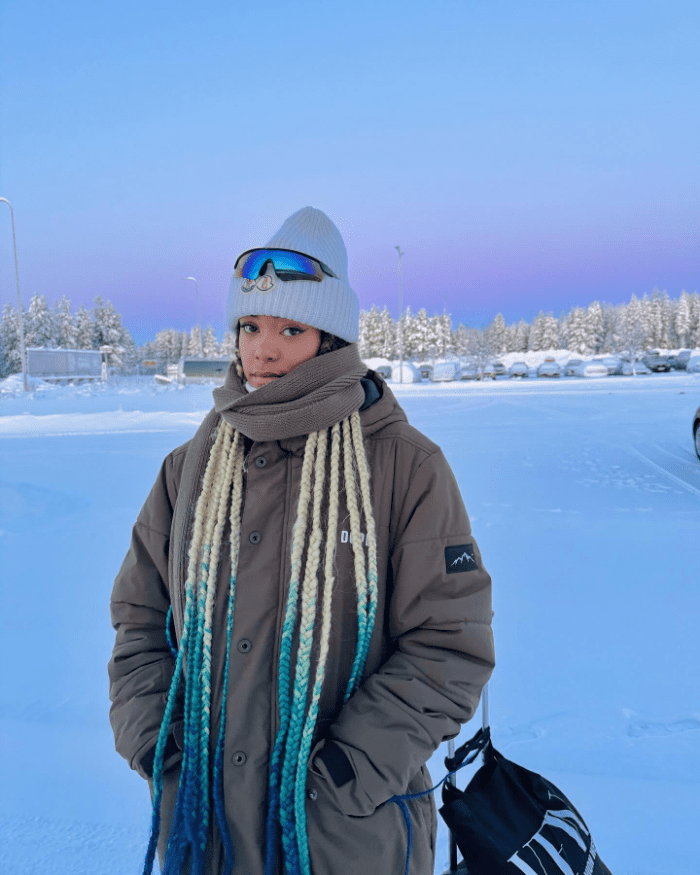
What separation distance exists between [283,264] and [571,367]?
46892 mm

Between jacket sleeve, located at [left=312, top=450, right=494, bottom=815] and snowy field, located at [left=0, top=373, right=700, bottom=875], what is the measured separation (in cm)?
130

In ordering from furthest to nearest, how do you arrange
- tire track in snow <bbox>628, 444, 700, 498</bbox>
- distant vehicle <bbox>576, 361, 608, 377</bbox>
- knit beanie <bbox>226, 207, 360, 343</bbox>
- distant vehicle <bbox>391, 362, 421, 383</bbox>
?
distant vehicle <bbox>576, 361, 608, 377</bbox>
distant vehicle <bbox>391, 362, 421, 383</bbox>
tire track in snow <bbox>628, 444, 700, 498</bbox>
knit beanie <bbox>226, 207, 360, 343</bbox>

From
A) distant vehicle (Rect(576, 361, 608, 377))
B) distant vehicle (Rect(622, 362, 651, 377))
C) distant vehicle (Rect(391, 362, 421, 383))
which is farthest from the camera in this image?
distant vehicle (Rect(622, 362, 651, 377))

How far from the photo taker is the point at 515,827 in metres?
1.45

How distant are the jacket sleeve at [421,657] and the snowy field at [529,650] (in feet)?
4.27

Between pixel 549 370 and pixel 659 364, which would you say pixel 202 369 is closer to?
pixel 549 370

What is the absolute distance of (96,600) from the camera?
4.57 m

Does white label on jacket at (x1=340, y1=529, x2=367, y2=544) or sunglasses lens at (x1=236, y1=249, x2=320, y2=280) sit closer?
white label on jacket at (x1=340, y1=529, x2=367, y2=544)

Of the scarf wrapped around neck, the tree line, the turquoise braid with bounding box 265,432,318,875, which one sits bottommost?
the turquoise braid with bounding box 265,432,318,875

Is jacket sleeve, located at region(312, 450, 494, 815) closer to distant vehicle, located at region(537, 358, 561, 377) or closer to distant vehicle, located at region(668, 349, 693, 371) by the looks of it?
distant vehicle, located at region(537, 358, 561, 377)

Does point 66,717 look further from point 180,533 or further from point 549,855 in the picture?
point 549,855

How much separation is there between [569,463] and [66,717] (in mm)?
8012

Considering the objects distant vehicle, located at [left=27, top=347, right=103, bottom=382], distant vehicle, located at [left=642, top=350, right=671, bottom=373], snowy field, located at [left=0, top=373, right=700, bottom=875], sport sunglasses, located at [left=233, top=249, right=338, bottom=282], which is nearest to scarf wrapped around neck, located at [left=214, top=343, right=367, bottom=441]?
sport sunglasses, located at [left=233, top=249, right=338, bottom=282]

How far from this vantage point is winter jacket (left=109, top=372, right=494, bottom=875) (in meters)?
1.39
